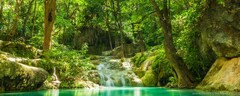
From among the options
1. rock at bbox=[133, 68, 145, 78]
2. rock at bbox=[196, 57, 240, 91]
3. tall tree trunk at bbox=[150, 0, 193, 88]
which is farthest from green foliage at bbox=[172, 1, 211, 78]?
rock at bbox=[133, 68, 145, 78]

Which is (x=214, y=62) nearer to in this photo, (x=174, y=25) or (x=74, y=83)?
(x=174, y=25)

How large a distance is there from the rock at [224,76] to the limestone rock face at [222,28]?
35 cm

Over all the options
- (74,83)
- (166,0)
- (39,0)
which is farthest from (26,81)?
(39,0)

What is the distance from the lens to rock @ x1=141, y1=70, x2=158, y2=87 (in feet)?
73.0


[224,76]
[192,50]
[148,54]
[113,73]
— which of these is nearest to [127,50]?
[148,54]

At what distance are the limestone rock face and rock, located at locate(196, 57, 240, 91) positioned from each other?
35cm

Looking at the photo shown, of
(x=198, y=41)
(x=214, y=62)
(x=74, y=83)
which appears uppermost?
(x=198, y=41)

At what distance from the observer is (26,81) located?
1264 cm

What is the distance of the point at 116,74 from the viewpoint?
24.6 m

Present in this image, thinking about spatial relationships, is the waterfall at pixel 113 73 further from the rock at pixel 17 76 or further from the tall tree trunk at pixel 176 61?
the rock at pixel 17 76

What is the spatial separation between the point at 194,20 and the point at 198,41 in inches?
52.0

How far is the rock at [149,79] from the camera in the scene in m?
22.2

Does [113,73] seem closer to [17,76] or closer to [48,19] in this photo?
[48,19]

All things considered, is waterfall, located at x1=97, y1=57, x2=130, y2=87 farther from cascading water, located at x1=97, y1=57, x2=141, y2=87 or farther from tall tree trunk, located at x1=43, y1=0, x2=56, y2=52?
tall tree trunk, located at x1=43, y1=0, x2=56, y2=52
